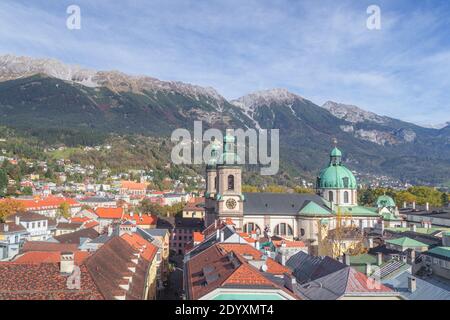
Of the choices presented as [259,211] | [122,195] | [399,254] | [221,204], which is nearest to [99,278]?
[399,254]

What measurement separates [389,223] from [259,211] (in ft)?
91.5

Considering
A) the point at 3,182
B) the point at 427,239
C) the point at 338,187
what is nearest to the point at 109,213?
the point at 3,182

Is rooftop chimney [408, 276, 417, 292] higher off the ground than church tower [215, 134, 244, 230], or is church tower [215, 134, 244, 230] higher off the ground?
church tower [215, 134, 244, 230]

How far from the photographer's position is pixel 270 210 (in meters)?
71.7

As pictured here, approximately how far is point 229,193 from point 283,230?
37.1 feet

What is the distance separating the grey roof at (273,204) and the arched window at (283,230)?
192 centimetres

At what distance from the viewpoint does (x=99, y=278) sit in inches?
1000

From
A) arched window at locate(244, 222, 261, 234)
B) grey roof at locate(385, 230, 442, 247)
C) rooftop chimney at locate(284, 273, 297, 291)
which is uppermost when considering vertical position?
rooftop chimney at locate(284, 273, 297, 291)

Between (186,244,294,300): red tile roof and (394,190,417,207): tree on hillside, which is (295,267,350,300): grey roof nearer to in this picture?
(186,244,294,300): red tile roof

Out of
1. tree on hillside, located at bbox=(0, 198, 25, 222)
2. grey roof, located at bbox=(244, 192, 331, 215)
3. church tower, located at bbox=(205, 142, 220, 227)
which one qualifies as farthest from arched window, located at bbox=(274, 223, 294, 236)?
tree on hillside, located at bbox=(0, 198, 25, 222)

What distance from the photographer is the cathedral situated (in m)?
67.8

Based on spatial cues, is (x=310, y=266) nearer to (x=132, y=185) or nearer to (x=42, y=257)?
(x=42, y=257)

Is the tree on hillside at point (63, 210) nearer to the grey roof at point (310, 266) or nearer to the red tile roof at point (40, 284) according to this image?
the grey roof at point (310, 266)

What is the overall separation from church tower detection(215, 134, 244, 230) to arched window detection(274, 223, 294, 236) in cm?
674
